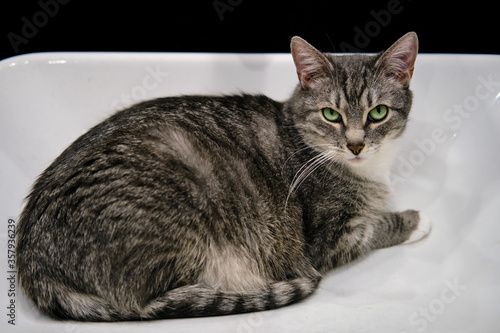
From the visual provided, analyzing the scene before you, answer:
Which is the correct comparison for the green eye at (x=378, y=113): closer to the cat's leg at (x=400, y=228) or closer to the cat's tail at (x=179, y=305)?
the cat's leg at (x=400, y=228)

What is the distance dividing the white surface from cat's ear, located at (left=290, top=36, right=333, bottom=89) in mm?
505

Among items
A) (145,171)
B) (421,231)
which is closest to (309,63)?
(145,171)

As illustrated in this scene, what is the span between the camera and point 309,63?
188cm

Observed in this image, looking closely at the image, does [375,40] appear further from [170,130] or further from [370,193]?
[170,130]

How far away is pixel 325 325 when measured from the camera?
67.1 inches

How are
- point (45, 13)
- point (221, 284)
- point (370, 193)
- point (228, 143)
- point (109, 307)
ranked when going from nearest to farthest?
1. point (109, 307)
2. point (221, 284)
3. point (228, 143)
4. point (370, 193)
5. point (45, 13)

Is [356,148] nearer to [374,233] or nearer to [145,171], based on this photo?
[374,233]

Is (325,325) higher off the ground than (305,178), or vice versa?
(305,178)

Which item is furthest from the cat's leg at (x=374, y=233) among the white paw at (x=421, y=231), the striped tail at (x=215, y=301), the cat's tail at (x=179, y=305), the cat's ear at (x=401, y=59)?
the cat's ear at (x=401, y=59)

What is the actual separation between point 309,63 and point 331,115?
0.22 m

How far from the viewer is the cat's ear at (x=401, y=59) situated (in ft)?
5.89

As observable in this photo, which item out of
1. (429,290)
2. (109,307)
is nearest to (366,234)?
(429,290)

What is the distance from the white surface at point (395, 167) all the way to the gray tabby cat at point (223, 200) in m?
0.09

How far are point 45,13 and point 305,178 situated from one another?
1.91 m
